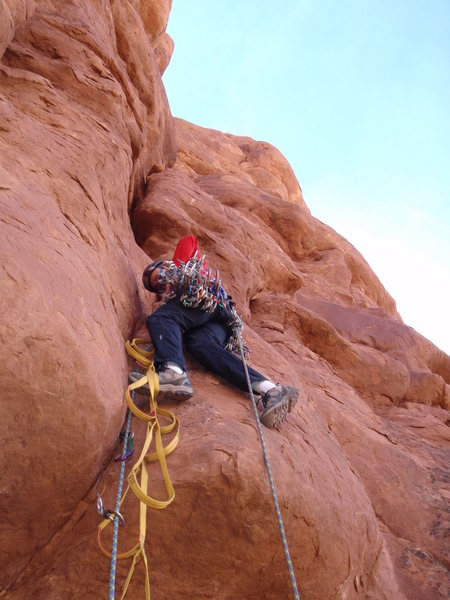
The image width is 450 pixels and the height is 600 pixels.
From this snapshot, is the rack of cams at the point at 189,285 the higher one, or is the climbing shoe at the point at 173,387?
the rack of cams at the point at 189,285

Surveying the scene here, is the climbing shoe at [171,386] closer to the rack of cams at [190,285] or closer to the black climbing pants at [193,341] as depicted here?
the black climbing pants at [193,341]

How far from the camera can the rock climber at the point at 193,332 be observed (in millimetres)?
3910

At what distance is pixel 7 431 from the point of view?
2543 millimetres

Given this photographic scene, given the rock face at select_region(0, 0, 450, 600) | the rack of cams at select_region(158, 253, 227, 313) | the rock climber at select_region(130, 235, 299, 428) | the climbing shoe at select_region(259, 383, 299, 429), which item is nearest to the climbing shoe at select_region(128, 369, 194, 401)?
the rock climber at select_region(130, 235, 299, 428)

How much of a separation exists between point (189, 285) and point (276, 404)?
5.02 ft

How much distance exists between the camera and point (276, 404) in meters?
3.93

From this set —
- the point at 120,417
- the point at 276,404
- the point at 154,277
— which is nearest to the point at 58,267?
the point at 120,417

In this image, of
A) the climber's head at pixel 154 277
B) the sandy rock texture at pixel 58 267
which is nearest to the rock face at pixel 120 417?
the sandy rock texture at pixel 58 267

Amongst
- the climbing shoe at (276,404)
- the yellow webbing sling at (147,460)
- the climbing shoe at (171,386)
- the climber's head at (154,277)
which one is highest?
the climber's head at (154,277)

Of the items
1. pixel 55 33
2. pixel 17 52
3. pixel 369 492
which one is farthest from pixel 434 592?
pixel 55 33

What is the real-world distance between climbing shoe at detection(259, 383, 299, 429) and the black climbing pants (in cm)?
23

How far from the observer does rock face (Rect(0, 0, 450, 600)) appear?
110 inches

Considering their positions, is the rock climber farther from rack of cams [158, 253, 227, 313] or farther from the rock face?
the rock face

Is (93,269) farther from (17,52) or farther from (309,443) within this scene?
(17,52)
